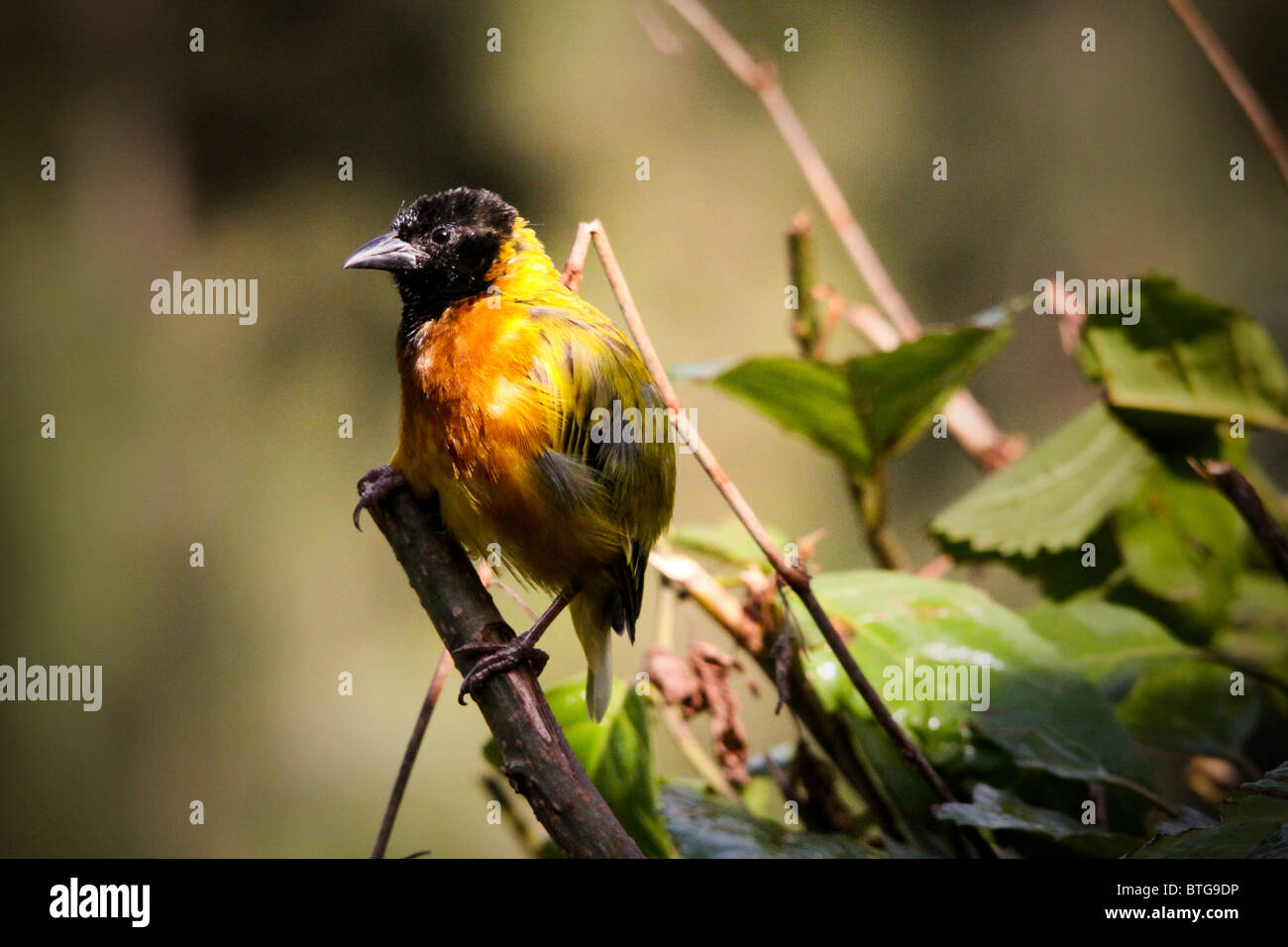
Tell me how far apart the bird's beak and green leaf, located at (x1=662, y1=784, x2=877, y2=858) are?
3.05 feet

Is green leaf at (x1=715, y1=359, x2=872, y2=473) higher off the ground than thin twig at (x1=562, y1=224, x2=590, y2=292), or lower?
lower

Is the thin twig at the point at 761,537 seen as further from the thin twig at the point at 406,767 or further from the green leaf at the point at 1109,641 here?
the green leaf at the point at 1109,641

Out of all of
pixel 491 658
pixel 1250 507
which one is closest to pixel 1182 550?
pixel 1250 507

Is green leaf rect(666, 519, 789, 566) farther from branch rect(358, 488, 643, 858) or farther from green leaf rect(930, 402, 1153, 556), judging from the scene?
branch rect(358, 488, 643, 858)

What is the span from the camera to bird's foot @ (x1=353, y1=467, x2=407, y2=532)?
1634 millimetres

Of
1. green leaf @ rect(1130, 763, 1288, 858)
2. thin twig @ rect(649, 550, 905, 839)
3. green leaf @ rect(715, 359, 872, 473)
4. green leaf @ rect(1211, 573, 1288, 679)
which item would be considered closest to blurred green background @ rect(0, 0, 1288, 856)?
green leaf @ rect(1211, 573, 1288, 679)

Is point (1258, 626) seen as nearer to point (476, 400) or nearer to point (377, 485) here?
point (476, 400)

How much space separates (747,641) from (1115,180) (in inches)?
124

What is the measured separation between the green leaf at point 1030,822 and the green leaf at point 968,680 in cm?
7

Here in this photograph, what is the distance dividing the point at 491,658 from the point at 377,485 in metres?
0.39

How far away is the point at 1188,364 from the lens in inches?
83.4

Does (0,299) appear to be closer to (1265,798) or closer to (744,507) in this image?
(744,507)

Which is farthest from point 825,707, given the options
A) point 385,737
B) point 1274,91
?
point 1274,91

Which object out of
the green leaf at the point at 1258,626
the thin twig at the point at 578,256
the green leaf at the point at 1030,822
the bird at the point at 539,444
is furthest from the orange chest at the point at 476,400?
the green leaf at the point at 1258,626
